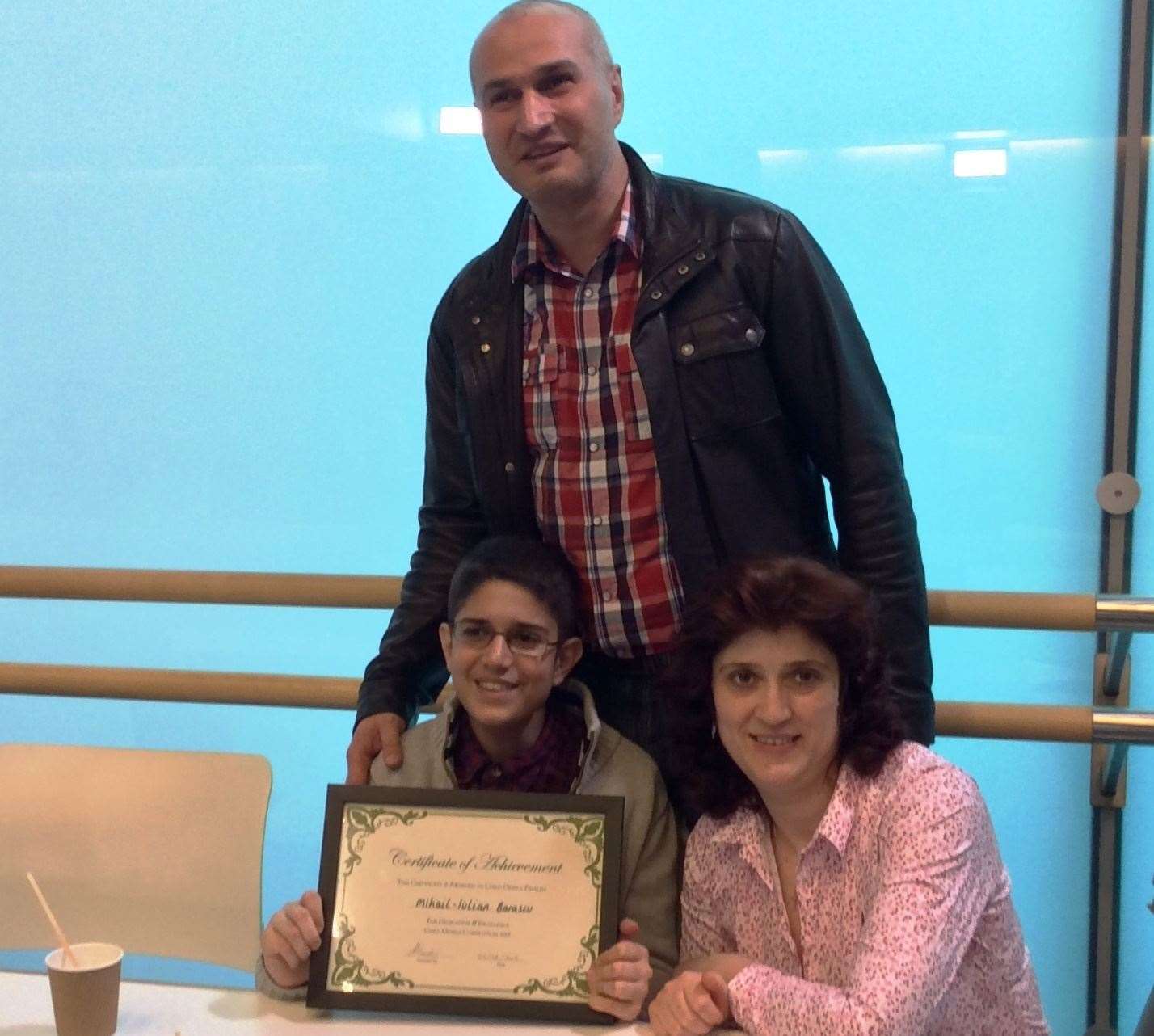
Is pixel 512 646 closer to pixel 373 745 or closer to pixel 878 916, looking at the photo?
pixel 373 745

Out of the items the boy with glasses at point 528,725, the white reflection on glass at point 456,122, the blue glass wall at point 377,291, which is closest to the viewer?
the boy with glasses at point 528,725

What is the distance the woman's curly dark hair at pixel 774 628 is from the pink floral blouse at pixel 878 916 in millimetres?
28

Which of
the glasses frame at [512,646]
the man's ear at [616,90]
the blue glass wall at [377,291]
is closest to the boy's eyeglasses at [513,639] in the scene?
the glasses frame at [512,646]

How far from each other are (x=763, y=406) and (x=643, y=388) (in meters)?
0.15

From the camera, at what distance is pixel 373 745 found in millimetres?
1782

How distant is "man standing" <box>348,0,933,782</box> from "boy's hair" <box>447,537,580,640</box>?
1.6 inches

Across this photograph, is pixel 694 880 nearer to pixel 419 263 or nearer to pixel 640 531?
pixel 640 531

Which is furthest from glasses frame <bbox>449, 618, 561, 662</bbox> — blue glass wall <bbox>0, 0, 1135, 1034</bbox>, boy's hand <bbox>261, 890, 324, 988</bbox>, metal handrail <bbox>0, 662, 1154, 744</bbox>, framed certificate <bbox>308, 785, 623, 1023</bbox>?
blue glass wall <bbox>0, 0, 1135, 1034</bbox>

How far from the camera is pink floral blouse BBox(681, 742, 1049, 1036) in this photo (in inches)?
51.5

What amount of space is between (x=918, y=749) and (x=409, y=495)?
1619mm

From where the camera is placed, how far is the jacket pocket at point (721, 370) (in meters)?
1.67

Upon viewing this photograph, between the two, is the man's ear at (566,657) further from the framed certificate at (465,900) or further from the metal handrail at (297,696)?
the metal handrail at (297,696)

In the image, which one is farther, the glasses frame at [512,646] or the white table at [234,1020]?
the glasses frame at [512,646]
